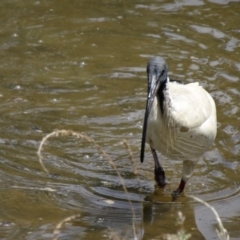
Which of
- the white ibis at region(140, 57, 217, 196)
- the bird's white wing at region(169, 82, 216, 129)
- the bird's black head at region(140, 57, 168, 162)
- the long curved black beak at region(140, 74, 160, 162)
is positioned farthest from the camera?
the bird's white wing at region(169, 82, 216, 129)

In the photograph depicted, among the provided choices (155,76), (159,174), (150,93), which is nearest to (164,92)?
(155,76)

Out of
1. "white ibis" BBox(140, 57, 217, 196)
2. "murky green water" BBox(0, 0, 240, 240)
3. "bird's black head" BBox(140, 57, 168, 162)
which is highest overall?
"bird's black head" BBox(140, 57, 168, 162)

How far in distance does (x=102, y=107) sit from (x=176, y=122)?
6.74 feet

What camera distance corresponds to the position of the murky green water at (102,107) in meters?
5.63

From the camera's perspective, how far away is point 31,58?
28.3 ft

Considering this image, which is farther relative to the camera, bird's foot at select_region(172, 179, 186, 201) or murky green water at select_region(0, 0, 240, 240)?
bird's foot at select_region(172, 179, 186, 201)

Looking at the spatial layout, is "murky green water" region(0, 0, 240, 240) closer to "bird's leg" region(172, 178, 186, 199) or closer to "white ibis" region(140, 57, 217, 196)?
"bird's leg" region(172, 178, 186, 199)

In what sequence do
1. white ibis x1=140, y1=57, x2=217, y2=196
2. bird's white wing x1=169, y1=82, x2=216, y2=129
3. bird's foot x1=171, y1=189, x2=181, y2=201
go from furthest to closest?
bird's foot x1=171, y1=189, x2=181, y2=201, bird's white wing x1=169, y1=82, x2=216, y2=129, white ibis x1=140, y1=57, x2=217, y2=196

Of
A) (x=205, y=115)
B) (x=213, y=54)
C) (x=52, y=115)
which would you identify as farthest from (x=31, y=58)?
(x=205, y=115)

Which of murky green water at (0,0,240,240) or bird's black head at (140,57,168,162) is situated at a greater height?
bird's black head at (140,57,168,162)

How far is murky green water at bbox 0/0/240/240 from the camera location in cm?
563

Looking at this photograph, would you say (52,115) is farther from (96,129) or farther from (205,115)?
(205,115)

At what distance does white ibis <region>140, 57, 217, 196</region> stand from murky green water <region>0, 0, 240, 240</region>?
339mm

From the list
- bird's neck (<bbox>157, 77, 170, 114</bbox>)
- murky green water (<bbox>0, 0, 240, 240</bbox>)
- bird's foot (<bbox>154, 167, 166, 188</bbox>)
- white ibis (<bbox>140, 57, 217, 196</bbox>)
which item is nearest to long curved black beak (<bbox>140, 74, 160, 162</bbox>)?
white ibis (<bbox>140, 57, 217, 196</bbox>)
